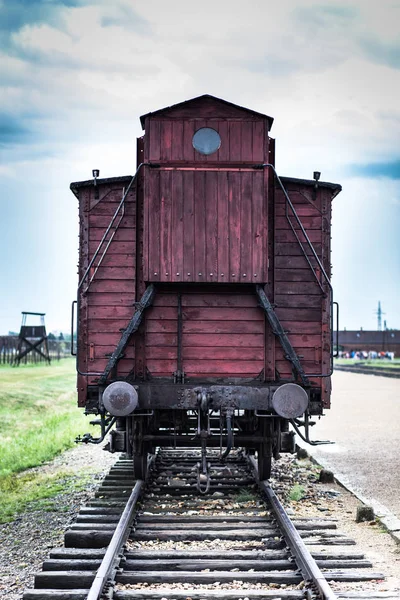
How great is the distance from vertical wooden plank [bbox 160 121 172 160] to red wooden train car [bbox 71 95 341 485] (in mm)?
11

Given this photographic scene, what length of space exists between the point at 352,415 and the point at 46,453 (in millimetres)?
10038

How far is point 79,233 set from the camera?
793cm

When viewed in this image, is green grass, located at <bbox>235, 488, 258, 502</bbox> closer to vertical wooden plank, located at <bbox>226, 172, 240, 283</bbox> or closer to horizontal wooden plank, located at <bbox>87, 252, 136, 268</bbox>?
vertical wooden plank, located at <bbox>226, 172, 240, 283</bbox>

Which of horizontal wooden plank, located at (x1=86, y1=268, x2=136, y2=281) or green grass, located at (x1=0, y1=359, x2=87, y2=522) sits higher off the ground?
horizontal wooden plank, located at (x1=86, y1=268, x2=136, y2=281)

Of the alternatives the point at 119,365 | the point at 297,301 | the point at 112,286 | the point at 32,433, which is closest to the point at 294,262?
the point at 297,301

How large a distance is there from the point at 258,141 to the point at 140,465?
4188 mm

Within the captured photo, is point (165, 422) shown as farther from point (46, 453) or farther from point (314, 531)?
point (46, 453)

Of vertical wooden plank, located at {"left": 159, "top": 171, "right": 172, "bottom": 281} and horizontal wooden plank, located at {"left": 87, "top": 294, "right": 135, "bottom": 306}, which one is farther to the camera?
horizontal wooden plank, located at {"left": 87, "top": 294, "right": 135, "bottom": 306}

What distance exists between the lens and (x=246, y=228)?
7.56 meters

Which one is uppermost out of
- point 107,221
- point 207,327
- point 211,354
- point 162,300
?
point 107,221

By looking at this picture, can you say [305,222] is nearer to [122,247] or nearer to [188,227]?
[188,227]

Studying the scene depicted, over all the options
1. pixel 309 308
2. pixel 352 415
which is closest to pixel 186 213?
pixel 309 308

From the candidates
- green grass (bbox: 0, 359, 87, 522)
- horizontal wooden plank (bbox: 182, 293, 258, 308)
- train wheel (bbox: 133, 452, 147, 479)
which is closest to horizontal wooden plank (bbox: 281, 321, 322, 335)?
horizontal wooden plank (bbox: 182, 293, 258, 308)

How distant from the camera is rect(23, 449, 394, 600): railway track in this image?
5039 millimetres
